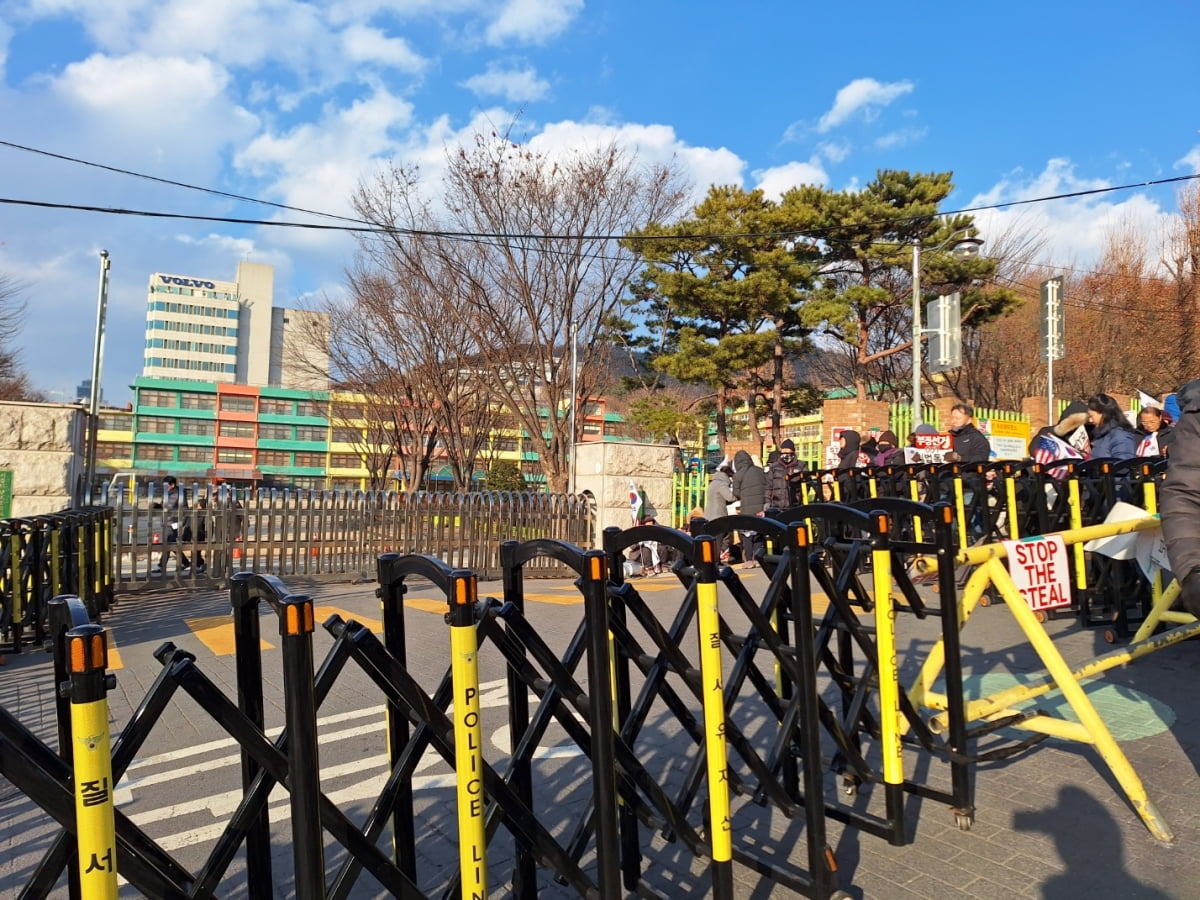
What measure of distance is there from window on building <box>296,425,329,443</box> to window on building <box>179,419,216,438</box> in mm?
8670

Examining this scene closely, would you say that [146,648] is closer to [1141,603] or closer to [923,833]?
[923,833]

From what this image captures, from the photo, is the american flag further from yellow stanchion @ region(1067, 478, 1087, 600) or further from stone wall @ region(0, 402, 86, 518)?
stone wall @ region(0, 402, 86, 518)

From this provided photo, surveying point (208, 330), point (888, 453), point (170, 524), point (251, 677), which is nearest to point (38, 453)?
point (170, 524)

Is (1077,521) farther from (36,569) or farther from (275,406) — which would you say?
(275,406)

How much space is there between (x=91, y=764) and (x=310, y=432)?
9570cm

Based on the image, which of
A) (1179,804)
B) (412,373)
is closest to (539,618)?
(1179,804)

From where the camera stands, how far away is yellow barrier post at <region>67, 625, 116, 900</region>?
1.67 meters

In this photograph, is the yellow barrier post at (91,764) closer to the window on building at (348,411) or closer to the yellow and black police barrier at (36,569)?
the yellow and black police barrier at (36,569)

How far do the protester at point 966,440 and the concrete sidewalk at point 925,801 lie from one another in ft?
10.6

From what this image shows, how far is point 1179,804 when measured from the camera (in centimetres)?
371

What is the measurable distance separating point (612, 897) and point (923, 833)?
1679 mm

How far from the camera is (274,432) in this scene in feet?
294

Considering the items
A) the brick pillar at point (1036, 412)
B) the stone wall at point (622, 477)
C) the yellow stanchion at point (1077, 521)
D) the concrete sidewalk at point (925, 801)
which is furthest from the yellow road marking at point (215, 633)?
the brick pillar at point (1036, 412)

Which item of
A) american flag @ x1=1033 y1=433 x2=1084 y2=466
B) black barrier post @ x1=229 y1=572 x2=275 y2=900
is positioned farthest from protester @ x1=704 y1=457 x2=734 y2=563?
black barrier post @ x1=229 y1=572 x2=275 y2=900
